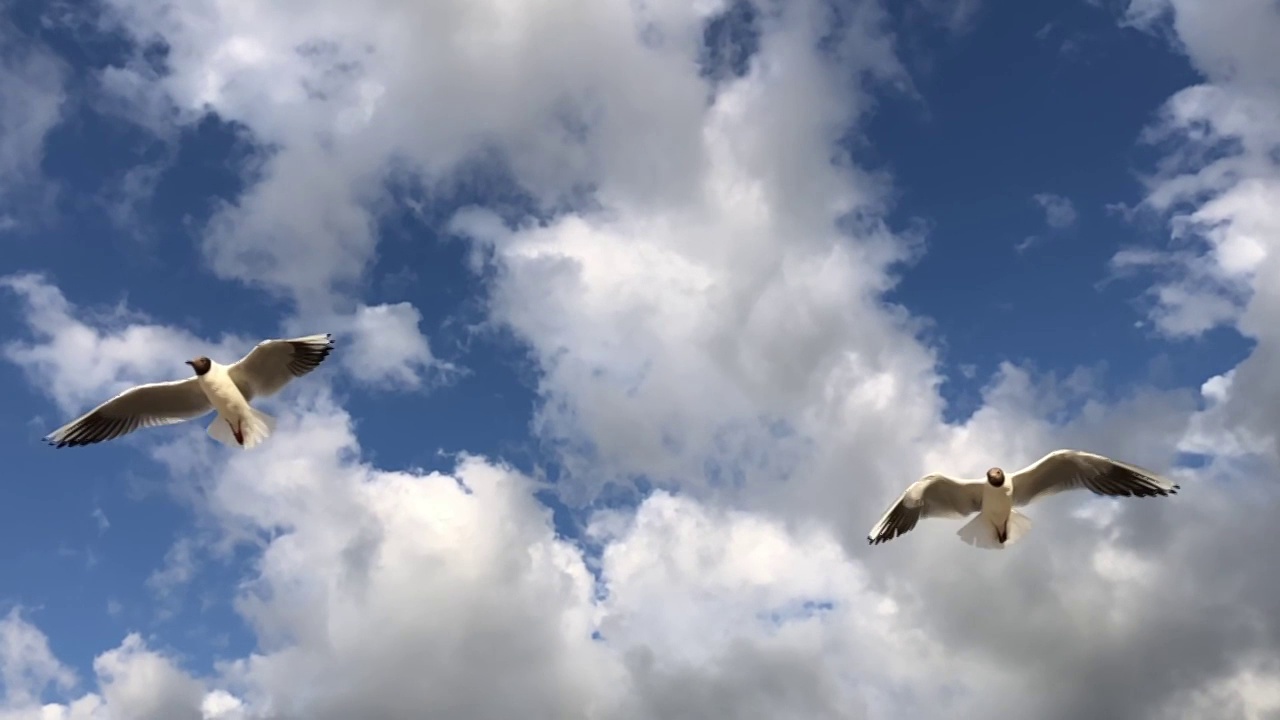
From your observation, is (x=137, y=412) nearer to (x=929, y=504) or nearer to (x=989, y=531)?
(x=929, y=504)

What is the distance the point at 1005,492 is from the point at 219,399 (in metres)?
14.8

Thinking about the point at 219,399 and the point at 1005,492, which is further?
the point at 219,399

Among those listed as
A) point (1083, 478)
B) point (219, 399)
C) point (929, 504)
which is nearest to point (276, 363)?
point (219, 399)

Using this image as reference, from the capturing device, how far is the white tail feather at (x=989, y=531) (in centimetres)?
2177

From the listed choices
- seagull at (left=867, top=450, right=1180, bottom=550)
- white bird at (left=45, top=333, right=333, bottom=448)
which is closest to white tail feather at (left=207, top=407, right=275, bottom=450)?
white bird at (left=45, top=333, right=333, bottom=448)

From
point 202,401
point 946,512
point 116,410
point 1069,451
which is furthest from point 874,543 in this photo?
point 116,410

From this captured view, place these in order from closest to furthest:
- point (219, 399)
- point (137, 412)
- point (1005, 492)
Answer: point (1005, 492), point (219, 399), point (137, 412)


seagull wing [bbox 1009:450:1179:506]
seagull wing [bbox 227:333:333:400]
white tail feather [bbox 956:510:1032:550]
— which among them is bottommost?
white tail feather [bbox 956:510:1032:550]

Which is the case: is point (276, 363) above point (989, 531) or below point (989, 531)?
above

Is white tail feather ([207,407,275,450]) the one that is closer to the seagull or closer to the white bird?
the white bird

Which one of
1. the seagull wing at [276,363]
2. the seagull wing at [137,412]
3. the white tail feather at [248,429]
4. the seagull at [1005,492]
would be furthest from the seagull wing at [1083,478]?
the seagull wing at [137,412]

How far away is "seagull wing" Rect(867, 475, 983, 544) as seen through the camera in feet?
70.7

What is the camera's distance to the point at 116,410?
22.8 m

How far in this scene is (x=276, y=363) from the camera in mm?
21891
